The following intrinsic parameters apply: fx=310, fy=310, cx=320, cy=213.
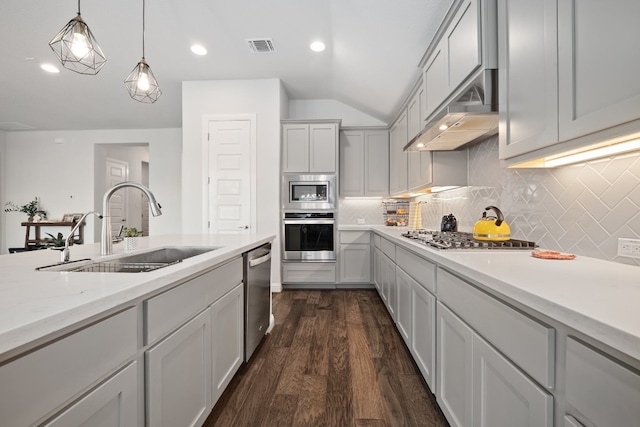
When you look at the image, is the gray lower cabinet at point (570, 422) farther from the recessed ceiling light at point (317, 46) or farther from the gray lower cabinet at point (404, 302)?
the recessed ceiling light at point (317, 46)

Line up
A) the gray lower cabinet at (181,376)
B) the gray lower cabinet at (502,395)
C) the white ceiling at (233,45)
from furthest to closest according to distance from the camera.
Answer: the white ceiling at (233,45)
the gray lower cabinet at (181,376)
the gray lower cabinet at (502,395)

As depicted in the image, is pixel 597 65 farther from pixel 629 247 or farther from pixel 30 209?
pixel 30 209

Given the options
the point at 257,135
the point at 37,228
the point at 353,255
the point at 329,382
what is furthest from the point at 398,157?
the point at 37,228

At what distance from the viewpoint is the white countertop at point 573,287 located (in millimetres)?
585

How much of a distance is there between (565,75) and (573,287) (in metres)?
0.72

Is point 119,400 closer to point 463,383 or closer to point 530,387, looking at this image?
point 530,387

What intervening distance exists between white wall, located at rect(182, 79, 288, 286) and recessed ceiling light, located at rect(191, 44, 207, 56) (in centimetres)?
71

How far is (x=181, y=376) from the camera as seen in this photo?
122cm

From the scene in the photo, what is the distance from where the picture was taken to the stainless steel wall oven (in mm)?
4395

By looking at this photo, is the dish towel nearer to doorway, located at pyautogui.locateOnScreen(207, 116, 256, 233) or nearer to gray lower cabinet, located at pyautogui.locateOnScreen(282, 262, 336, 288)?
gray lower cabinet, located at pyautogui.locateOnScreen(282, 262, 336, 288)

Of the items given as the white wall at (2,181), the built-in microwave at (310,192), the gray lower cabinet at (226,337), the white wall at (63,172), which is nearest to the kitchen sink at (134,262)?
the gray lower cabinet at (226,337)

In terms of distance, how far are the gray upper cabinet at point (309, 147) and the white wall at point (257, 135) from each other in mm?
173

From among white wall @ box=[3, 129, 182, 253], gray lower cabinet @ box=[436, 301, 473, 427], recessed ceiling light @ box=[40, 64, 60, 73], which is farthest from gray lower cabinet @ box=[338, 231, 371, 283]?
recessed ceiling light @ box=[40, 64, 60, 73]

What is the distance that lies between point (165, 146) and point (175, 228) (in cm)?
178
